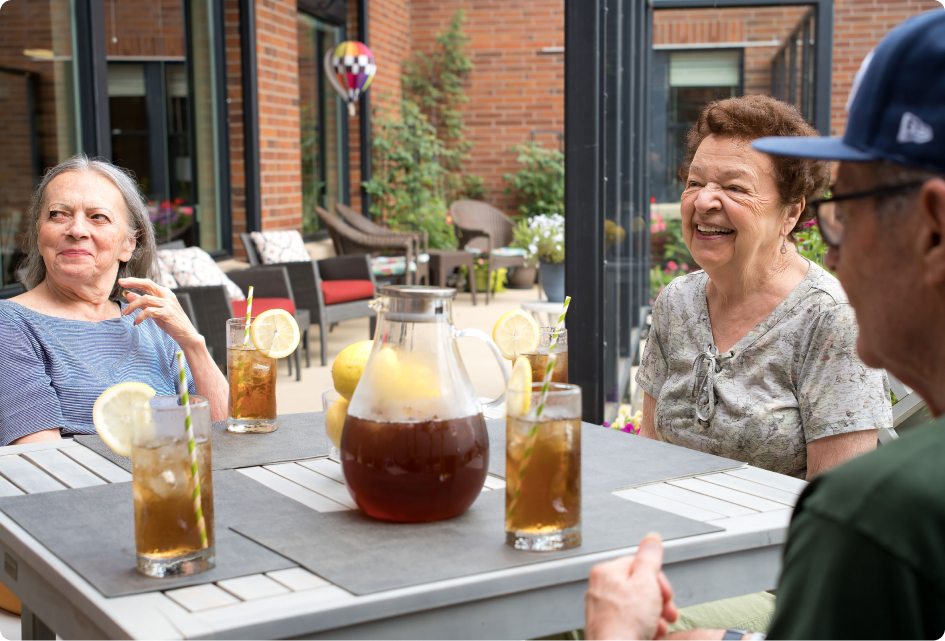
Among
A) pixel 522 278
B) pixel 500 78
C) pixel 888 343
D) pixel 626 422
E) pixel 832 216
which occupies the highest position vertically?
pixel 500 78

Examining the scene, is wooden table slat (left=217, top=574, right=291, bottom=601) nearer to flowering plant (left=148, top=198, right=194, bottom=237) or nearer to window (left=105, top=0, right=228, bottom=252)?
window (left=105, top=0, right=228, bottom=252)

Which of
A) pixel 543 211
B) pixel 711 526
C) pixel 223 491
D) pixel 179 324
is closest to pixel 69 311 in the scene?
pixel 179 324

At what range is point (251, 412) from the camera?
171 centimetres

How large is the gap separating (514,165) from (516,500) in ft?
34.8

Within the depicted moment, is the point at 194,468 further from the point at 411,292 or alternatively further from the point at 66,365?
the point at 66,365

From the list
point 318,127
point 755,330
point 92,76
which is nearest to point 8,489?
point 755,330

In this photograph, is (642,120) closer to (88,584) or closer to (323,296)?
(323,296)

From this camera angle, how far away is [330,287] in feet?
21.1

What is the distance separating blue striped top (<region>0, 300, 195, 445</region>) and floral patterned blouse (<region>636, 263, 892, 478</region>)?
113 centimetres

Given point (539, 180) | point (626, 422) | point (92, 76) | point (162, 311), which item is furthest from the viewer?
point (539, 180)

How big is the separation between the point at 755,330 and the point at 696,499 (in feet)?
A: 2.02

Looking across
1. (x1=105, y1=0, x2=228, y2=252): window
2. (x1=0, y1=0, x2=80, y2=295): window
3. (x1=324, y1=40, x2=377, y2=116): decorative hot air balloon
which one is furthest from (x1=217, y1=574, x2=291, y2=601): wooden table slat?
(x1=324, y1=40, x2=377, y2=116): decorative hot air balloon

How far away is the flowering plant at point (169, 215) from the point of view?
637 cm

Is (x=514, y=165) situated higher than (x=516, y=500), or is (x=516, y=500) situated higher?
(x=514, y=165)
